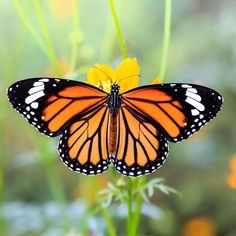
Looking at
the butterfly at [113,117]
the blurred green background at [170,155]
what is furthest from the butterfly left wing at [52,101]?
the blurred green background at [170,155]

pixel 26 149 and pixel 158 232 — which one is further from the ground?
pixel 26 149

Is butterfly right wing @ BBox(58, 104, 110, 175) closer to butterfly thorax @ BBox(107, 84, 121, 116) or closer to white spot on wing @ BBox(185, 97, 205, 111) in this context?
butterfly thorax @ BBox(107, 84, 121, 116)

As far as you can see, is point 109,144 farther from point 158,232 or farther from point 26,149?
point 26,149

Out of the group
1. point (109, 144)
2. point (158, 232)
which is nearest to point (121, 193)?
point (109, 144)

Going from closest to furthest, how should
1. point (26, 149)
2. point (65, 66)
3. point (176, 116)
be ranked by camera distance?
point (176, 116)
point (65, 66)
point (26, 149)

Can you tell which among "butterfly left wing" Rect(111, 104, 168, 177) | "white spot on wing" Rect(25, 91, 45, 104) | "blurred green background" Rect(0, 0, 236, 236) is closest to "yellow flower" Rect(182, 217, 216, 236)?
"blurred green background" Rect(0, 0, 236, 236)

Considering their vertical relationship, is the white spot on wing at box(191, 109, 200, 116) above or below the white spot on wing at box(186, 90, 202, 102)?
below
